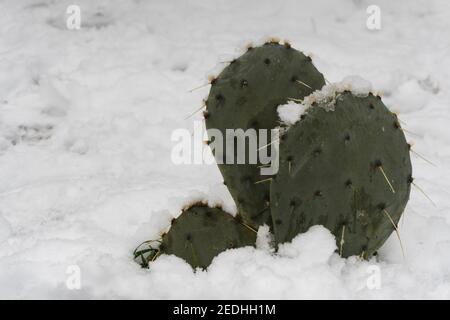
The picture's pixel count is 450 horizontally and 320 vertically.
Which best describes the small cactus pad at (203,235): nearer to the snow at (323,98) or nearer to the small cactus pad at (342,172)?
the small cactus pad at (342,172)

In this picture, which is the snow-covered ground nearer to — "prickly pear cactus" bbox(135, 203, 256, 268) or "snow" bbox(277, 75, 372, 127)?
"prickly pear cactus" bbox(135, 203, 256, 268)

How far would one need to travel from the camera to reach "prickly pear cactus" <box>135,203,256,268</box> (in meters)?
1.77

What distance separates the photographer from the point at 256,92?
1.71 m

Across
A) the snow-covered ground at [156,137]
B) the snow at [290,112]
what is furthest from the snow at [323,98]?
the snow-covered ground at [156,137]

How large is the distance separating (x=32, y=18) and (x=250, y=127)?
2.63 metres

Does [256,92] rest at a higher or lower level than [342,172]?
higher

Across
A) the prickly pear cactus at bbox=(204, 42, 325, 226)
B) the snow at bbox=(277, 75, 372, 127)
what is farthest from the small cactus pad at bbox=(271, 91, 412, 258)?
the prickly pear cactus at bbox=(204, 42, 325, 226)

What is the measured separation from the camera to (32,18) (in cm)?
390

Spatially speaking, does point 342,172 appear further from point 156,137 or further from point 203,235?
point 156,137

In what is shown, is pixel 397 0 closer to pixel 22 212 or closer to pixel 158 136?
pixel 158 136

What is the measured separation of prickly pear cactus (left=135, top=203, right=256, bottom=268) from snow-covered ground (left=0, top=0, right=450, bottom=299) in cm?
5

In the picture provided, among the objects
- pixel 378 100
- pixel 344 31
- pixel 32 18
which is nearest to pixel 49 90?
pixel 32 18

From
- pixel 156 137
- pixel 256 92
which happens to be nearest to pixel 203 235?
pixel 256 92

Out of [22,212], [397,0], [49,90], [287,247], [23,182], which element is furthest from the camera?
[397,0]
